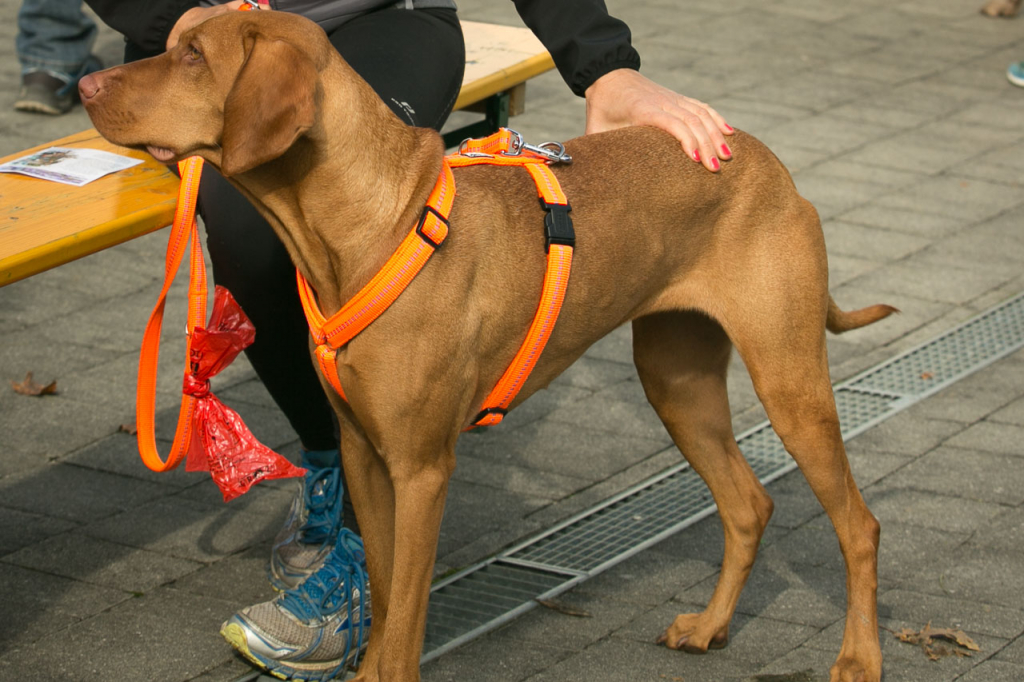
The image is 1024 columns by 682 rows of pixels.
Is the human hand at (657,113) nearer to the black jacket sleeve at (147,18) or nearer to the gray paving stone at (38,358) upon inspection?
the black jacket sleeve at (147,18)

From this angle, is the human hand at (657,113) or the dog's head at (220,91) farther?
the human hand at (657,113)

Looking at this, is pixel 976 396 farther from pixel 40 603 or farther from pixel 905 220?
pixel 40 603

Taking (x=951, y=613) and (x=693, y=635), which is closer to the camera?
(x=693, y=635)

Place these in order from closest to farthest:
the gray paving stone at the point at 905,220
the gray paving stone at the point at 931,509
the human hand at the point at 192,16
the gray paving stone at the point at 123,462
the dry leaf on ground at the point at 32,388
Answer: the human hand at the point at 192,16, the gray paving stone at the point at 931,509, the gray paving stone at the point at 123,462, the dry leaf on ground at the point at 32,388, the gray paving stone at the point at 905,220

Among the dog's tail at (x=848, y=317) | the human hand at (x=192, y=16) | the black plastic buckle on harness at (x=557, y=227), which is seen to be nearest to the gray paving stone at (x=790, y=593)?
the dog's tail at (x=848, y=317)

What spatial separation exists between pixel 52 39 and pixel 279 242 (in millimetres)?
5184

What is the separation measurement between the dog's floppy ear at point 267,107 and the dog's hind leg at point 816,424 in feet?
4.21

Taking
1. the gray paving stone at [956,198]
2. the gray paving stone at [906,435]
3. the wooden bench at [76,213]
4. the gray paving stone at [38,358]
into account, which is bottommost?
the gray paving stone at [956,198]

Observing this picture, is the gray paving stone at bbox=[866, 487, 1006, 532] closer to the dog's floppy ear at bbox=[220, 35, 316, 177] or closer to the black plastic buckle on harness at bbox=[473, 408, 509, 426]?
the black plastic buckle on harness at bbox=[473, 408, 509, 426]

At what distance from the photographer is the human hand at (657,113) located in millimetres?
3115

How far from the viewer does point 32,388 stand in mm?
4754

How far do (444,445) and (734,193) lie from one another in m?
0.99

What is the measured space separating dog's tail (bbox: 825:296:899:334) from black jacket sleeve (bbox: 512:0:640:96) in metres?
0.90

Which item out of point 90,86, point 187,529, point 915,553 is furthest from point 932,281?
point 90,86
